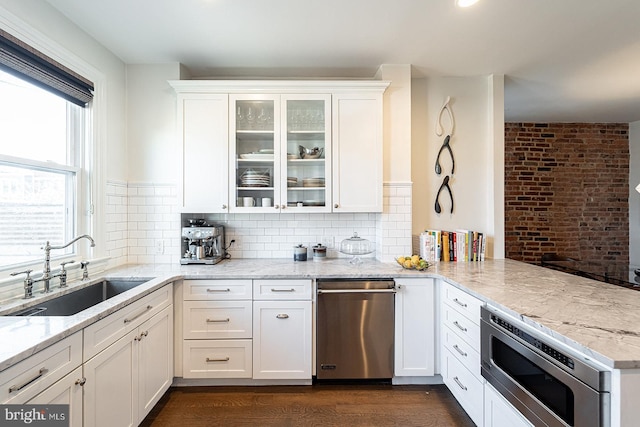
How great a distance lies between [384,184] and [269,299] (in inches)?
55.3

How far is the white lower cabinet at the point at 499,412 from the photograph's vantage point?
1.39m

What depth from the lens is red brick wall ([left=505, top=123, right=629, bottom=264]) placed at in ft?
13.8

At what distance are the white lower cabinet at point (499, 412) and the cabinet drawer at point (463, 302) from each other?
1.21ft

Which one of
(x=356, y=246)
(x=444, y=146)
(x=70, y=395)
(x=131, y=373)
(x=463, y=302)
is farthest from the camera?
(x=444, y=146)

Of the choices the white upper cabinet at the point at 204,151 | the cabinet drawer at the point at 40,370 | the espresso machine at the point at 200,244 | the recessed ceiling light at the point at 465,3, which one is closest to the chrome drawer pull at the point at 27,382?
the cabinet drawer at the point at 40,370

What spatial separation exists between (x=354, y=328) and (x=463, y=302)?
0.81m

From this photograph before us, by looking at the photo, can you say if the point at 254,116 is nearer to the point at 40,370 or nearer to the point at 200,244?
the point at 200,244

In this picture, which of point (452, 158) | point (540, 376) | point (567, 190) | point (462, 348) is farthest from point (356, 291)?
point (567, 190)

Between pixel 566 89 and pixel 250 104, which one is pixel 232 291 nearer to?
pixel 250 104

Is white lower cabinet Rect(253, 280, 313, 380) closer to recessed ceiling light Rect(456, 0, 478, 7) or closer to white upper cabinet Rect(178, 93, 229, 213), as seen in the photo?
white upper cabinet Rect(178, 93, 229, 213)

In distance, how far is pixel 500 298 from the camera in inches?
63.1

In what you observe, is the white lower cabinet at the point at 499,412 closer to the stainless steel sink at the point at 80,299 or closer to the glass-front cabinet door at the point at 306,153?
the glass-front cabinet door at the point at 306,153

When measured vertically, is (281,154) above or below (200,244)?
above

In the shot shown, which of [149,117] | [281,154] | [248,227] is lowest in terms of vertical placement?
[248,227]
